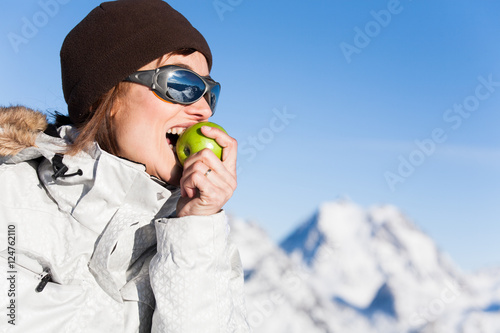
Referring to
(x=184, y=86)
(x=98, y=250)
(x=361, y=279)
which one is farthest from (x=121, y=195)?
(x=361, y=279)

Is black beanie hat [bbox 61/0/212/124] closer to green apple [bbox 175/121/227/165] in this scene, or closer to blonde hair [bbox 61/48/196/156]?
blonde hair [bbox 61/48/196/156]

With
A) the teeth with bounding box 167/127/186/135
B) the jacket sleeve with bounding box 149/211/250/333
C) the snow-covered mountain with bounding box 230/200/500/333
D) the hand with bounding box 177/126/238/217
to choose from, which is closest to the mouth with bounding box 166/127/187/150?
the teeth with bounding box 167/127/186/135

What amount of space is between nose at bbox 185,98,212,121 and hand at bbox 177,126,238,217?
0.50 meters

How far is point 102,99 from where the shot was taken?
2570 mm

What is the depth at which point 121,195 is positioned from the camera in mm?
2320

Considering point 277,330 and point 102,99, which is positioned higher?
point 102,99

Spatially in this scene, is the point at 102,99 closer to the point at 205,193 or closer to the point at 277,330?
the point at 205,193

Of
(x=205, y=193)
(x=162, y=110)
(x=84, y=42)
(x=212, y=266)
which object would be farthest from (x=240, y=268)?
(x=84, y=42)

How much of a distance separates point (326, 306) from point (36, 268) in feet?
106

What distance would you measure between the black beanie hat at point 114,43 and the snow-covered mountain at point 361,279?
25249 mm

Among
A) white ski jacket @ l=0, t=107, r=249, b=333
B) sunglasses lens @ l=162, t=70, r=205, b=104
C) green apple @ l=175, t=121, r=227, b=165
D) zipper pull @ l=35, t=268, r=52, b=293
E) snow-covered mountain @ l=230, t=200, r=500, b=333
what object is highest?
sunglasses lens @ l=162, t=70, r=205, b=104

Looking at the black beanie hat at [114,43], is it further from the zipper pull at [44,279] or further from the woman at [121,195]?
the zipper pull at [44,279]

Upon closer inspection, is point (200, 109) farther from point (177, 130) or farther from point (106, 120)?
point (106, 120)

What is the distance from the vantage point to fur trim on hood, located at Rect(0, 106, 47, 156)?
2.31 metres
